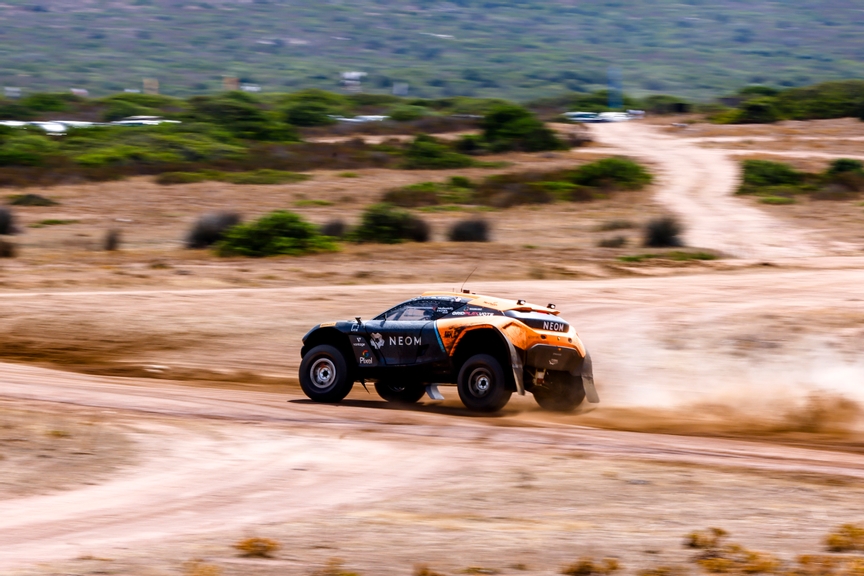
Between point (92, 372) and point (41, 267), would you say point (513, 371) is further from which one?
point (41, 267)

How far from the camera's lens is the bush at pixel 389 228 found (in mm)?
31375

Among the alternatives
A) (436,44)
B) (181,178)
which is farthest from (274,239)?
(436,44)

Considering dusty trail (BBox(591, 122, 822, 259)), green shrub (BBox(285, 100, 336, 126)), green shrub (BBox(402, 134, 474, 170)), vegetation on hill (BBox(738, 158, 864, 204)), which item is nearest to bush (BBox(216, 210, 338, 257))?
dusty trail (BBox(591, 122, 822, 259))

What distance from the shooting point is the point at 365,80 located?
478ft

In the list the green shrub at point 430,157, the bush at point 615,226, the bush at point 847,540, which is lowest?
the bush at point 847,540

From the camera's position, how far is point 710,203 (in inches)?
1626

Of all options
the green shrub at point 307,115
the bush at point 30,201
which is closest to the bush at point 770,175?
the bush at point 30,201

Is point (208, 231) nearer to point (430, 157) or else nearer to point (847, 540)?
point (430, 157)

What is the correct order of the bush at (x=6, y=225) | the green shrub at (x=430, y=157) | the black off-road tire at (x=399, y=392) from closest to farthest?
the black off-road tire at (x=399, y=392) < the bush at (x=6, y=225) < the green shrub at (x=430, y=157)

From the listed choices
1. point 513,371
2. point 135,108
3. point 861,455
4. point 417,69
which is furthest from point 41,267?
point 417,69

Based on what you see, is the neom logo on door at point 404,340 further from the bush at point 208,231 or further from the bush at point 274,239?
the bush at point 208,231

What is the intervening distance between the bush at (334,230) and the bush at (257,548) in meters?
24.6

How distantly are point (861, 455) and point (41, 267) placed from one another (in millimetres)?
20918

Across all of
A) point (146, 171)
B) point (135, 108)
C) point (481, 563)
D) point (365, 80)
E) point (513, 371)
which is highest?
point (365, 80)
